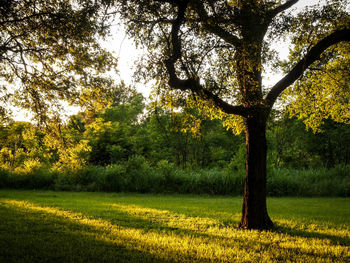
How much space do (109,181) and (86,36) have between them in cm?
1404

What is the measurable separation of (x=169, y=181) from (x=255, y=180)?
502 inches

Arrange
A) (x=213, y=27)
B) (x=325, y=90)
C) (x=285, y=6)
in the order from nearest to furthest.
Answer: (x=213, y=27) < (x=285, y=6) < (x=325, y=90)

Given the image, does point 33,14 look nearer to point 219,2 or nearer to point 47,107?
point 47,107

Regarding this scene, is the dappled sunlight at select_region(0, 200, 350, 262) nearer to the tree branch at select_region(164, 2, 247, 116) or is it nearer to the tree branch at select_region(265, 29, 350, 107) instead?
the tree branch at select_region(164, 2, 247, 116)

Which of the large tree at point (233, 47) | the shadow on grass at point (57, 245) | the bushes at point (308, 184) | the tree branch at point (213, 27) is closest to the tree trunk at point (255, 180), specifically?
the large tree at point (233, 47)

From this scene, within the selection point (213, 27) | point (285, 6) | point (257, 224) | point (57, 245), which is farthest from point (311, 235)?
point (285, 6)

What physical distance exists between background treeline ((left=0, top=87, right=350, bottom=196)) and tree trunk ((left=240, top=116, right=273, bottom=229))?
6.34 feet

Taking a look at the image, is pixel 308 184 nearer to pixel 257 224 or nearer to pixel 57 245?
pixel 257 224

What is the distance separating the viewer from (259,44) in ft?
21.7

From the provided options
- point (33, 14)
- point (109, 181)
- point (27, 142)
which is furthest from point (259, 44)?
point (109, 181)

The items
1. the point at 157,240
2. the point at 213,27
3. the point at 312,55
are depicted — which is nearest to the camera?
the point at 157,240

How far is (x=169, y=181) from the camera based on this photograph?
65.1ft

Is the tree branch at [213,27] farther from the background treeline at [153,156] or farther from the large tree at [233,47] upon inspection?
the background treeline at [153,156]

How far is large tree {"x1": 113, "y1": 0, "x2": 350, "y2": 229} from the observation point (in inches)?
251
